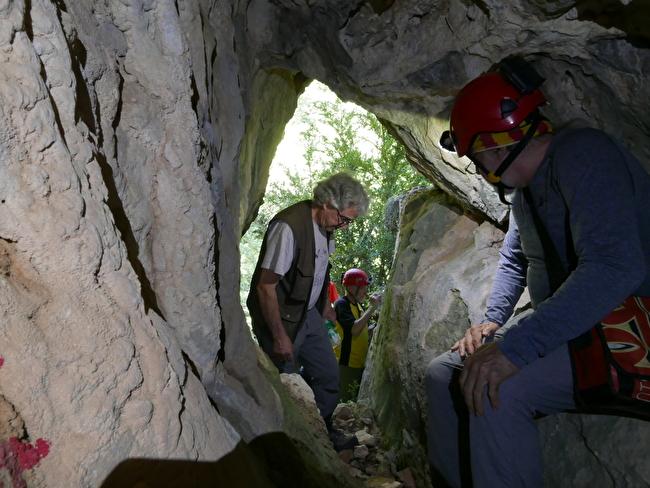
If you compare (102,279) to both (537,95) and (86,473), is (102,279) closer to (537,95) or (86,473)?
(86,473)

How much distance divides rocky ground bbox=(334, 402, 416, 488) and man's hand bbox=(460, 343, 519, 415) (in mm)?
1932

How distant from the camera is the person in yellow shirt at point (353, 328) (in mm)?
6449

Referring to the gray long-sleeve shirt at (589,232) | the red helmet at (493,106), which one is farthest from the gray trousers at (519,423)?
the red helmet at (493,106)

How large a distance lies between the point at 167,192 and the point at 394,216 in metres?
7.34

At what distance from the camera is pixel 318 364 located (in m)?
4.23

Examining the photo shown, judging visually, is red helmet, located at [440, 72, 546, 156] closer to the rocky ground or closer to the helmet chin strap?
the helmet chin strap

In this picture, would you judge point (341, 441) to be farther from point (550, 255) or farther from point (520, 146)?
point (520, 146)

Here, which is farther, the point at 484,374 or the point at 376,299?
the point at 376,299

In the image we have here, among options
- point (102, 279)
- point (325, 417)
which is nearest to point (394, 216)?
point (325, 417)

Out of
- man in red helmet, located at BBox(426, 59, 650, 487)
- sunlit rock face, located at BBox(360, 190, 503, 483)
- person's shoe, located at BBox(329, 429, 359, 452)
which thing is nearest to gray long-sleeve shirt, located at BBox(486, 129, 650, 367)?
man in red helmet, located at BBox(426, 59, 650, 487)

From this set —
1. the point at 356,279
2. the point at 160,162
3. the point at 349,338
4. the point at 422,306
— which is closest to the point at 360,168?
the point at 356,279

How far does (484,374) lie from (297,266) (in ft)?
6.81

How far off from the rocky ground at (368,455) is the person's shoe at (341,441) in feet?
0.15

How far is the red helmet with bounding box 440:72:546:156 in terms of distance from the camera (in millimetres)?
1966
